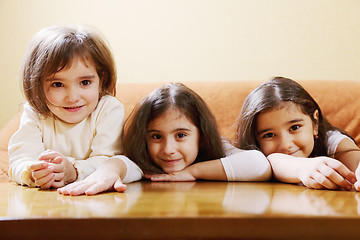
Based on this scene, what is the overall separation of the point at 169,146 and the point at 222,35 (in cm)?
97

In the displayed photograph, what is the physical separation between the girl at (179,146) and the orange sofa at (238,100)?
277 mm

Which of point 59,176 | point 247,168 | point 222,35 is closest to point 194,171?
point 247,168

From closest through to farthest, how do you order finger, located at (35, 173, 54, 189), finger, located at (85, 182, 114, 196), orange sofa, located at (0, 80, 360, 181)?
1. finger, located at (85, 182, 114, 196)
2. finger, located at (35, 173, 54, 189)
3. orange sofa, located at (0, 80, 360, 181)

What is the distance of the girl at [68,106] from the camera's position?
1110mm

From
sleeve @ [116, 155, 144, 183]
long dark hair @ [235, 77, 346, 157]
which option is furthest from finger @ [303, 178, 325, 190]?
sleeve @ [116, 155, 144, 183]

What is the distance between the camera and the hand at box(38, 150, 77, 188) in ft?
3.18

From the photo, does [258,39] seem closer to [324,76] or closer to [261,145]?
[324,76]

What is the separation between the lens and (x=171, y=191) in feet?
2.92

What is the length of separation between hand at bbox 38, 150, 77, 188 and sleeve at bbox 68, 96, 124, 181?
64mm

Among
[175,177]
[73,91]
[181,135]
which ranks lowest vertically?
[175,177]

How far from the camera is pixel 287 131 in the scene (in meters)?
1.26

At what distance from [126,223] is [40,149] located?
0.65 meters

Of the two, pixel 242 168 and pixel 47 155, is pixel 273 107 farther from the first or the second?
pixel 47 155

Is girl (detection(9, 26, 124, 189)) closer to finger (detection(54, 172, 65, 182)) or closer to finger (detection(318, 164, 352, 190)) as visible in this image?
finger (detection(54, 172, 65, 182))
